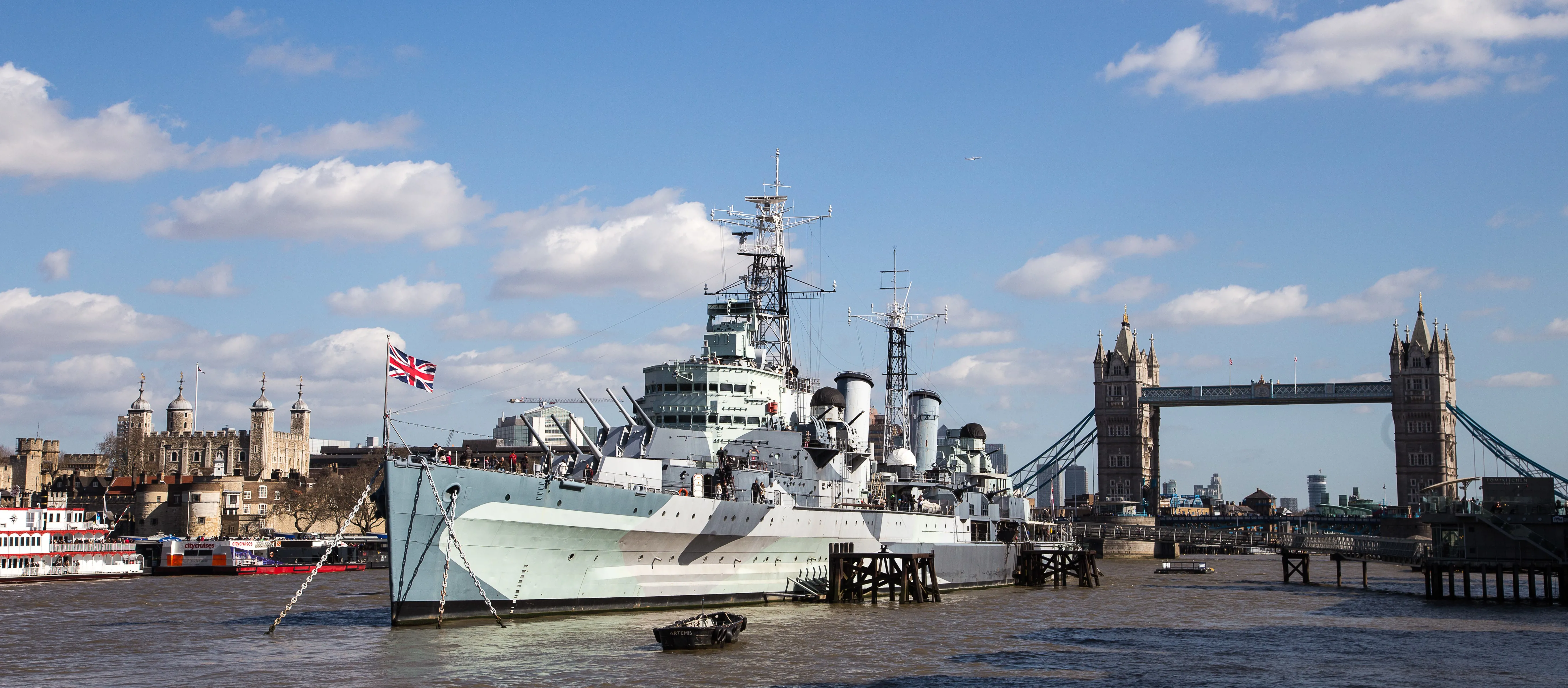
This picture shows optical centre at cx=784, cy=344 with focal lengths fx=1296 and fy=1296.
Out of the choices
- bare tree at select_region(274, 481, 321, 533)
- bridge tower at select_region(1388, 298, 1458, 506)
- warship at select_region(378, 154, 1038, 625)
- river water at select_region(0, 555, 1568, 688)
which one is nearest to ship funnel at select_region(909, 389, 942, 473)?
warship at select_region(378, 154, 1038, 625)

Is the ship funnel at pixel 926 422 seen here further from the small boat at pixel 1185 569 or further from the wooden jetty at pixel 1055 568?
the small boat at pixel 1185 569

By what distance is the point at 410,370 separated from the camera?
2988cm

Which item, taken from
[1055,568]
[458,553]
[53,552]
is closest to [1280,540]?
[1055,568]

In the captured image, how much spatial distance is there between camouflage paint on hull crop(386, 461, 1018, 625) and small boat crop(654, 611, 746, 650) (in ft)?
9.28

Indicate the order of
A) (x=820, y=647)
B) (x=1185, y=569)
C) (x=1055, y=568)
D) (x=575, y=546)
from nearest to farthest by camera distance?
(x=820, y=647), (x=575, y=546), (x=1055, y=568), (x=1185, y=569)

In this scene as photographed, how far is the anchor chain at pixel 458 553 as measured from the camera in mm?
28438

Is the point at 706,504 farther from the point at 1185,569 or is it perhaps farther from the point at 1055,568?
the point at 1185,569

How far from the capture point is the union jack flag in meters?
29.6

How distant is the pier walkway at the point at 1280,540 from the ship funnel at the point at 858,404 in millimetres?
21511

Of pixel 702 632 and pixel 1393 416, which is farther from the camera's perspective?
pixel 1393 416

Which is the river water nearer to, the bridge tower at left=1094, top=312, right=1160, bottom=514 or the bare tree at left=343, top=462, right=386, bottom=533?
→ the bare tree at left=343, top=462, right=386, bottom=533

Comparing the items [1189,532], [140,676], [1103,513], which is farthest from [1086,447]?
[140,676]

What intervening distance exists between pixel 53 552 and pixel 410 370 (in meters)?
39.8

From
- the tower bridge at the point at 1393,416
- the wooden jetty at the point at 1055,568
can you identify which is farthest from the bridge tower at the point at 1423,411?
the wooden jetty at the point at 1055,568
